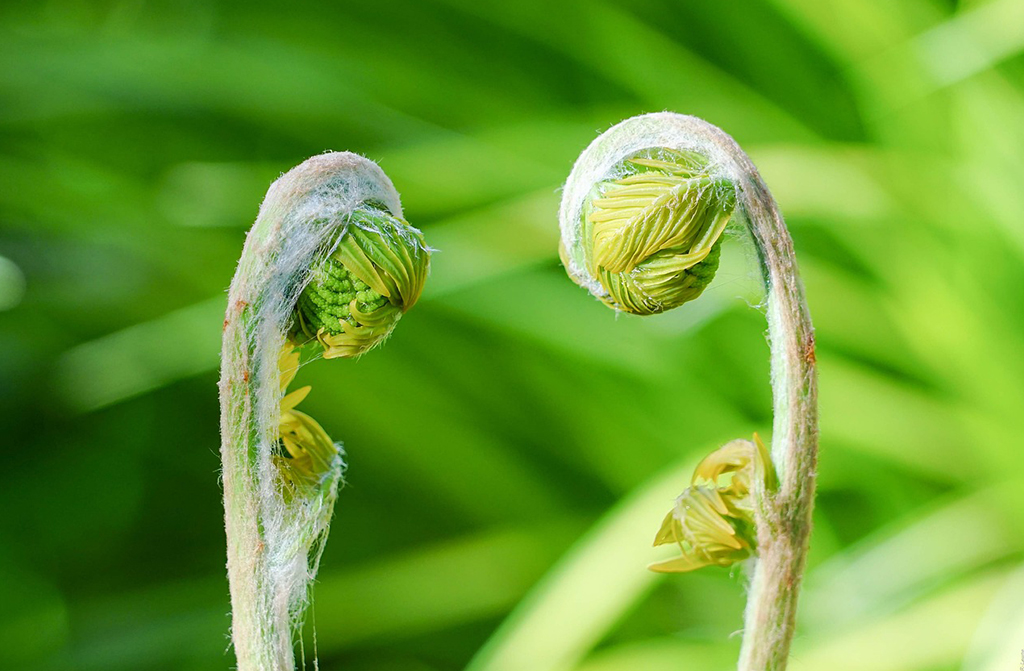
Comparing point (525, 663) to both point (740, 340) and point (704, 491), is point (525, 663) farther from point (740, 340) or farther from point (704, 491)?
point (704, 491)

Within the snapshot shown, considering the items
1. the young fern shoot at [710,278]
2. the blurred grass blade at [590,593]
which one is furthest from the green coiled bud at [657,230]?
the blurred grass blade at [590,593]

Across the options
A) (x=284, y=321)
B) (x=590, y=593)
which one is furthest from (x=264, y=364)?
(x=590, y=593)

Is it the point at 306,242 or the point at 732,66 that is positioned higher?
the point at 732,66

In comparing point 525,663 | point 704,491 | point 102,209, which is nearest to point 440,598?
point 525,663

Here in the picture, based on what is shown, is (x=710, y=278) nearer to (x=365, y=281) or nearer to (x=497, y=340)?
(x=365, y=281)

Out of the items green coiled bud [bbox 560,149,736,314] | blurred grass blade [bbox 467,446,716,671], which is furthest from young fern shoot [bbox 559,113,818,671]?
blurred grass blade [bbox 467,446,716,671]
